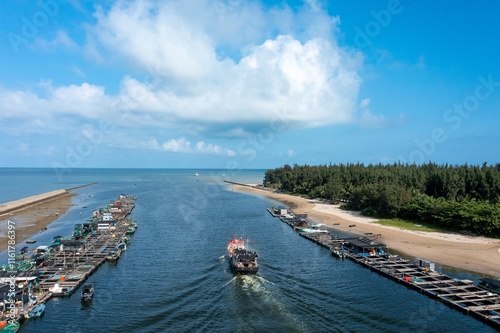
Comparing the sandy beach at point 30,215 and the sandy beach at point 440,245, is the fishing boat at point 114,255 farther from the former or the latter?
the sandy beach at point 440,245

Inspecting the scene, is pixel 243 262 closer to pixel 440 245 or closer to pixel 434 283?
pixel 434 283

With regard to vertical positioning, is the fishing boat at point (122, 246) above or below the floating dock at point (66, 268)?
above

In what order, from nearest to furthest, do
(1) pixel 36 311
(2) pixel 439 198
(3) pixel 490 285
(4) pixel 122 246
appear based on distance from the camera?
(1) pixel 36 311, (3) pixel 490 285, (4) pixel 122 246, (2) pixel 439 198

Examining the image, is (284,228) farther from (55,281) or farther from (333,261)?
(55,281)

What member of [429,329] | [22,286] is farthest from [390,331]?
[22,286]

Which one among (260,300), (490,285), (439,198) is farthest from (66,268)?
(439,198)

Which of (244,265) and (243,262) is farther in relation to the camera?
(243,262)

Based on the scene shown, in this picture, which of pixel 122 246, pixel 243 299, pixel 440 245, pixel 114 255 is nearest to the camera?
pixel 243 299

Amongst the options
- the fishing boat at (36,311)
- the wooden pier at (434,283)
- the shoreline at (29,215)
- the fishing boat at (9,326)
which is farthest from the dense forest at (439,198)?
the shoreline at (29,215)
